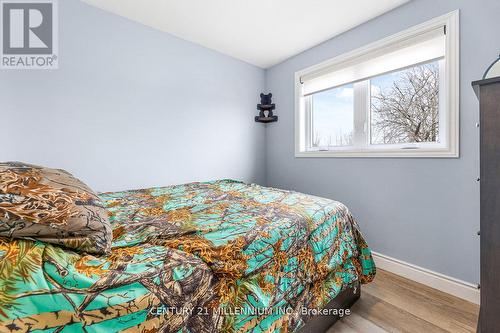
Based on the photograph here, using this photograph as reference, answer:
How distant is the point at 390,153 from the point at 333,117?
85 centimetres

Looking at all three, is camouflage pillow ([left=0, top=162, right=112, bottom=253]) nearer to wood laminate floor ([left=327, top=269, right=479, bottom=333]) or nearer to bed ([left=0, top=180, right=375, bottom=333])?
bed ([left=0, top=180, right=375, bottom=333])

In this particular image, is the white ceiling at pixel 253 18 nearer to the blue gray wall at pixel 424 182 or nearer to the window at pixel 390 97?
the blue gray wall at pixel 424 182

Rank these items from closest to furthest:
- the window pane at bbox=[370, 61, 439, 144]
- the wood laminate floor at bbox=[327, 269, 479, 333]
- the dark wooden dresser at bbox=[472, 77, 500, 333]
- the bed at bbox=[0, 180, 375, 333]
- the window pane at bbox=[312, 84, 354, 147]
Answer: the bed at bbox=[0, 180, 375, 333] → the dark wooden dresser at bbox=[472, 77, 500, 333] → the wood laminate floor at bbox=[327, 269, 479, 333] → the window pane at bbox=[370, 61, 439, 144] → the window pane at bbox=[312, 84, 354, 147]

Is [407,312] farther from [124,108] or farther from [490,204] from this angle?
[124,108]

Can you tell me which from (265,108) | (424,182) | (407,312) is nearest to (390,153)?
(424,182)

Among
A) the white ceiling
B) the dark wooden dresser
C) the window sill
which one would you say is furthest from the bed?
the white ceiling

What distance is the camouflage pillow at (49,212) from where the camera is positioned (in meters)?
0.62

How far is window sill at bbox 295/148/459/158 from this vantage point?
174 centimetres

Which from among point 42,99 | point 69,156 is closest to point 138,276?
point 69,156

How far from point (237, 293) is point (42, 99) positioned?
208 cm

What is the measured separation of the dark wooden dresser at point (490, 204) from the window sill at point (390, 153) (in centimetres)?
109

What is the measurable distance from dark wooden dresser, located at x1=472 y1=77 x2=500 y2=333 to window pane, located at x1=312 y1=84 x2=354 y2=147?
66.6 inches

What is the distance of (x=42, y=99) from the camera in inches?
70.7

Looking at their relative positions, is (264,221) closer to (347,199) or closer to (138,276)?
(138,276)
